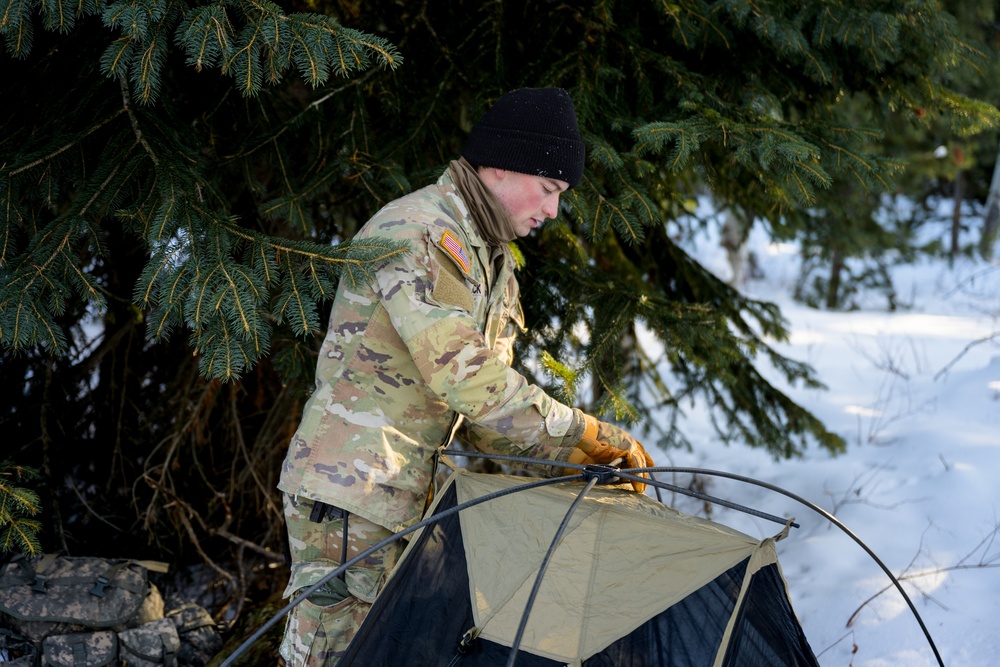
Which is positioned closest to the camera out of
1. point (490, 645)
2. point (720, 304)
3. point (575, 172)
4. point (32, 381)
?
point (490, 645)

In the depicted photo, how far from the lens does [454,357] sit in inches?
85.8

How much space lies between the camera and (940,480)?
156 inches

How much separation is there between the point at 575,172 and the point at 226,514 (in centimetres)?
304

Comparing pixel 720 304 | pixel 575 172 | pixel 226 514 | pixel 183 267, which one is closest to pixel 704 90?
pixel 575 172

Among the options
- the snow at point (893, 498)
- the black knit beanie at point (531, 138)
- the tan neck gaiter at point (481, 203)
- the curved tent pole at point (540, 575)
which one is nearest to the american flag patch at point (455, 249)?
the tan neck gaiter at point (481, 203)

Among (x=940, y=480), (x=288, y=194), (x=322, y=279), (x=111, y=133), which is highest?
(x=940, y=480)

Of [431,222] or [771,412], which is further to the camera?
[771,412]

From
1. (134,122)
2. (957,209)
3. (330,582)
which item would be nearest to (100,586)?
(330,582)

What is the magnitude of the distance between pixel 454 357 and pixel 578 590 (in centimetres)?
70

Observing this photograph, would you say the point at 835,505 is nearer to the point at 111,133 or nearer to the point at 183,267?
the point at 183,267

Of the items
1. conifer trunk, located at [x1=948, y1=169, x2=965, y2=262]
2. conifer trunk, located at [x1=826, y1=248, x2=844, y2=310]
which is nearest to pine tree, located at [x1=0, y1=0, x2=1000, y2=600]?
conifer trunk, located at [x1=826, y1=248, x2=844, y2=310]

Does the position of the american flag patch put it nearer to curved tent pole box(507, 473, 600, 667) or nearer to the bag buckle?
curved tent pole box(507, 473, 600, 667)

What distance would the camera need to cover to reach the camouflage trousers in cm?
244

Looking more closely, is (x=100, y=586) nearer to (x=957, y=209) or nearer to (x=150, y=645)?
(x=150, y=645)
